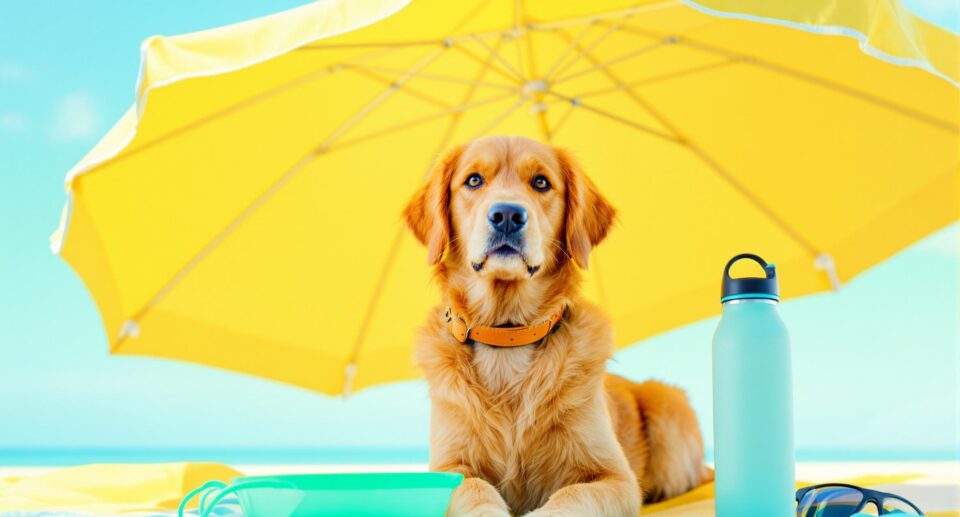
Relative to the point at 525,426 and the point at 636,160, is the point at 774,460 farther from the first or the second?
the point at 636,160

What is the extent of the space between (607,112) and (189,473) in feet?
8.68

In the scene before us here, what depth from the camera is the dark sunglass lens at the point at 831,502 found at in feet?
6.58

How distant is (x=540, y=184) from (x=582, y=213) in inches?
8.1

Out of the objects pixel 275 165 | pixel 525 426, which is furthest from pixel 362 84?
pixel 525 426

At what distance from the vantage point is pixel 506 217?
8.40 ft

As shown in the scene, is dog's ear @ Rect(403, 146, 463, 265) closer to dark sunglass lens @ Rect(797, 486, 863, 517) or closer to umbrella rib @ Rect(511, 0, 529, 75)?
umbrella rib @ Rect(511, 0, 529, 75)

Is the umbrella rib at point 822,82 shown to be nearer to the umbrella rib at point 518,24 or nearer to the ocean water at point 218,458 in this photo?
the umbrella rib at point 518,24

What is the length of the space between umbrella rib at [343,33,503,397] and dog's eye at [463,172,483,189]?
3.55ft

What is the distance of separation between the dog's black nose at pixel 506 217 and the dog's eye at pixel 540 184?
0.28 m

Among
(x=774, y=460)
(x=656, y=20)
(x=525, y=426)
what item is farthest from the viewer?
(x=656, y=20)

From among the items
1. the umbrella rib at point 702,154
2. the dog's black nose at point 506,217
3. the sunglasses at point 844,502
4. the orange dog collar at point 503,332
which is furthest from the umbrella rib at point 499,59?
the sunglasses at point 844,502

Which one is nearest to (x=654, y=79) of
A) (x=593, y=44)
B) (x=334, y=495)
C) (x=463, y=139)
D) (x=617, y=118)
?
(x=617, y=118)

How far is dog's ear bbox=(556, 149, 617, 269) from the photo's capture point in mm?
2912

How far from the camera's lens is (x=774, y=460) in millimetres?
1799
